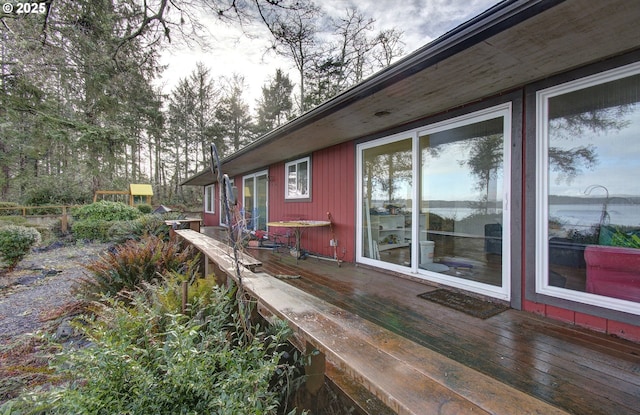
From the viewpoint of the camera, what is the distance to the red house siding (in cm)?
462

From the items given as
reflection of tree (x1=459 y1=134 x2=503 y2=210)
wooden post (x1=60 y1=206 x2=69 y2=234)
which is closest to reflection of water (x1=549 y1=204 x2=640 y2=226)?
reflection of tree (x1=459 y1=134 x2=503 y2=210)

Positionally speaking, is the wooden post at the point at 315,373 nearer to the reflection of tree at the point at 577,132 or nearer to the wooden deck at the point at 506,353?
the wooden deck at the point at 506,353

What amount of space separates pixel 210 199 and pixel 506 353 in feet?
40.9

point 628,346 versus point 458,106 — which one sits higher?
point 458,106

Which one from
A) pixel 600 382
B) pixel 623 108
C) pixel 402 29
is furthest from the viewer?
pixel 402 29

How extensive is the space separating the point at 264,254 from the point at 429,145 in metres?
3.76

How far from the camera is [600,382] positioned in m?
1.50

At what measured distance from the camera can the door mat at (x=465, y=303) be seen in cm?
246

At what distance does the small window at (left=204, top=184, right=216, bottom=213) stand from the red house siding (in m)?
6.80

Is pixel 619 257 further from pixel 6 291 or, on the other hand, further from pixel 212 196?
pixel 212 196

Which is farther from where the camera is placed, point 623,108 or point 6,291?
point 6,291

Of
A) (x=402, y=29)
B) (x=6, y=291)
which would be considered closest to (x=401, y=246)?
(x=6, y=291)

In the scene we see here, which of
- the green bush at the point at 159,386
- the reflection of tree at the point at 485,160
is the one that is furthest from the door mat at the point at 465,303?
the green bush at the point at 159,386

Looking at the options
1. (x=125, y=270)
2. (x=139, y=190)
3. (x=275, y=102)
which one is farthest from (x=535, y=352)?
(x=139, y=190)
